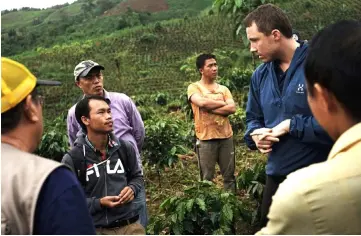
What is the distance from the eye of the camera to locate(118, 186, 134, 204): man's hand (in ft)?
8.64

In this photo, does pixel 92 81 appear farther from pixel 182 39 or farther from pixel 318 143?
pixel 182 39

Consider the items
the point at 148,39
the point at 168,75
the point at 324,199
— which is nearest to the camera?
the point at 324,199

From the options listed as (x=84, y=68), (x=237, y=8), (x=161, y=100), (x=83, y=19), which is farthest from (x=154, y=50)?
(x=83, y=19)

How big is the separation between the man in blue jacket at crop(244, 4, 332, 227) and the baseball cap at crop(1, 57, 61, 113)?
1.42 m

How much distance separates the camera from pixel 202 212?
3205mm

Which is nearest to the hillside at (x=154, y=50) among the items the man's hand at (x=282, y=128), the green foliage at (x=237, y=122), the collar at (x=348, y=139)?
the green foliage at (x=237, y=122)

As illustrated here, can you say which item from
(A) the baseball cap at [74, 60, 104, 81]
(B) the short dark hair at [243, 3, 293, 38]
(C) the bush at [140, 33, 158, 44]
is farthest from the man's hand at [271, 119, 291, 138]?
(C) the bush at [140, 33, 158, 44]

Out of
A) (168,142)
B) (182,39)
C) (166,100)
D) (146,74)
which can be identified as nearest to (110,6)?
(182,39)

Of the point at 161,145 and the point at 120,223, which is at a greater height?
the point at 120,223

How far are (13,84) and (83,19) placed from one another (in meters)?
53.2

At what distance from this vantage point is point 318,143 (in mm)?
2336

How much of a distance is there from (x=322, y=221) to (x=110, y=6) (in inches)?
2352

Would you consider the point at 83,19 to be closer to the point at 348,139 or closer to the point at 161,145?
the point at 161,145

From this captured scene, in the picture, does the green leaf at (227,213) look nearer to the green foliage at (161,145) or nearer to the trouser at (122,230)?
the trouser at (122,230)
